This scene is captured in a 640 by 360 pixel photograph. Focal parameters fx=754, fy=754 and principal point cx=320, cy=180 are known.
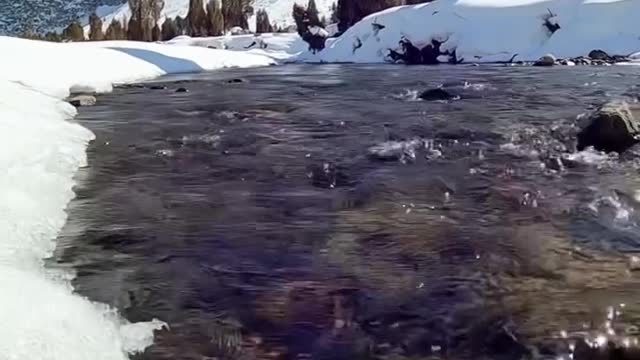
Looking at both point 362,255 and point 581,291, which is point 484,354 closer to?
point 581,291

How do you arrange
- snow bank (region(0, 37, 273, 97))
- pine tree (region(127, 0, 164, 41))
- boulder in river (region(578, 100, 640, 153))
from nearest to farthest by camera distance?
boulder in river (region(578, 100, 640, 153))
snow bank (region(0, 37, 273, 97))
pine tree (region(127, 0, 164, 41))

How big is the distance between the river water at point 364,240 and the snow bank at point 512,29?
22.5m

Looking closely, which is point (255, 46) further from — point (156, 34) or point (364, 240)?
point (364, 240)

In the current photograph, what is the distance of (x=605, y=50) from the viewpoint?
31.5 m

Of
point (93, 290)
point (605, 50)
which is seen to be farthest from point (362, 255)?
point (605, 50)

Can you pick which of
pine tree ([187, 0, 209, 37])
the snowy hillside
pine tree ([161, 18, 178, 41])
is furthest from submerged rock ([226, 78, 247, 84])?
the snowy hillside

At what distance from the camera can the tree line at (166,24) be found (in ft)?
211

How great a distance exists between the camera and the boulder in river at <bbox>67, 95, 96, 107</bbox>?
1543 cm

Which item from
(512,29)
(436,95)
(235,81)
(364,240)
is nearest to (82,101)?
(436,95)

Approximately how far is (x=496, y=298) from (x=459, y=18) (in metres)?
34.4

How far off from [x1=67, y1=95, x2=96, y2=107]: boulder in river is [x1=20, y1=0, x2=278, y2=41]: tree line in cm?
4708

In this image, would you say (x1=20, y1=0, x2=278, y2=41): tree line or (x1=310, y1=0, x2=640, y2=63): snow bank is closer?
(x1=310, y1=0, x2=640, y2=63): snow bank

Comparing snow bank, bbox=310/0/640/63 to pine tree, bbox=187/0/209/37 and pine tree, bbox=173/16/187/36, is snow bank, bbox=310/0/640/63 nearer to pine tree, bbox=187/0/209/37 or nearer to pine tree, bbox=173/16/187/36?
pine tree, bbox=187/0/209/37

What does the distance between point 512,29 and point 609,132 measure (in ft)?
88.0
